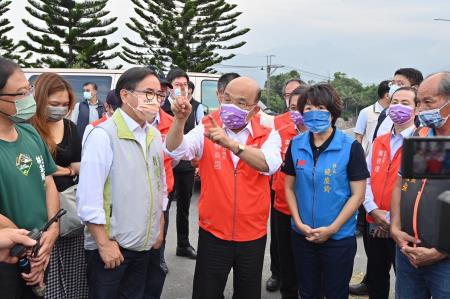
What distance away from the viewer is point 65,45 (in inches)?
747

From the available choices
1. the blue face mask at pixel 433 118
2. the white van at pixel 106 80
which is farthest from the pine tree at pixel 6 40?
the blue face mask at pixel 433 118

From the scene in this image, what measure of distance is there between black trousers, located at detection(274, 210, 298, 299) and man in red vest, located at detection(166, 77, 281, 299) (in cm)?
76

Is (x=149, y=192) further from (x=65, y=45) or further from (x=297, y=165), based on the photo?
(x=65, y=45)

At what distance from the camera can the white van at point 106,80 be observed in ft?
23.1

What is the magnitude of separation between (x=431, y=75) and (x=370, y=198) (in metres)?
0.97

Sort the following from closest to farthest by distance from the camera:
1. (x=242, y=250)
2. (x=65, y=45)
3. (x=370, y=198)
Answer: (x=242, y=250) < (x=370, y=198) < (x=65, y=45)

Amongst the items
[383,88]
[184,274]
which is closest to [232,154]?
[184,274]

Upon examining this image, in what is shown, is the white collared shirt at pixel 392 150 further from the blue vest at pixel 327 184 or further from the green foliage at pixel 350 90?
the green foliage at pixel 350 90

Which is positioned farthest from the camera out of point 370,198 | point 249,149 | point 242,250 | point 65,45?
point 65,45

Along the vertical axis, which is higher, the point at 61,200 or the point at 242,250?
the point at 61,200

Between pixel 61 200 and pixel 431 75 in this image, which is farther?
A: pixel 61 200

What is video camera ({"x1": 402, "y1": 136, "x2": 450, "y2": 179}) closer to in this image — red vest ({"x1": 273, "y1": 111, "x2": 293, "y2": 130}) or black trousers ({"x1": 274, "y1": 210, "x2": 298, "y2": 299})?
black trousers ({"x1": 274, "y1": 210, "x2": 298, "y2": 299})

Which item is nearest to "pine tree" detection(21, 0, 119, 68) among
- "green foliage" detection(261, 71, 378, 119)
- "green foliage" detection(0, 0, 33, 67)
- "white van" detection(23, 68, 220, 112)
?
"green foliage" detection(0, 0, 33, 67)

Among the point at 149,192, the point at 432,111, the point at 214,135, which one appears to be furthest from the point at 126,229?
the point at 432,111
